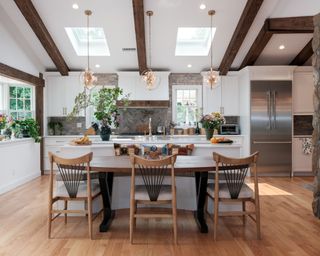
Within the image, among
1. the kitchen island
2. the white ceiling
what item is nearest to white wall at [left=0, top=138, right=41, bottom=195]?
the kitchen island

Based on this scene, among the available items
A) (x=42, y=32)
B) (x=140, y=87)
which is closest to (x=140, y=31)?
(x=140, y=87)

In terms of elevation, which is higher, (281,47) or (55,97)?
(281,47)

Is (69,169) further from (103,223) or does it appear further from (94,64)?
(94,64)

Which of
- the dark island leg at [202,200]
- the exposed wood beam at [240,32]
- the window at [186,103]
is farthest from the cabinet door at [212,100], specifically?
the dark island leg at [202,200]

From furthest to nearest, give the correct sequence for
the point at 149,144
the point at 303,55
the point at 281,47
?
the point at 303,55, the point at 281,47, the point at 149,144

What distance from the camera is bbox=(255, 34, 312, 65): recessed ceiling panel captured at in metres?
6.48

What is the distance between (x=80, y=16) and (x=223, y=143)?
11.8ft

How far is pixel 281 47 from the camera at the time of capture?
268 inches

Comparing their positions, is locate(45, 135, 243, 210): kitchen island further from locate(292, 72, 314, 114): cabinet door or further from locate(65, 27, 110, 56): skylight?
locate(292, 72, 314, 114): cabinet door

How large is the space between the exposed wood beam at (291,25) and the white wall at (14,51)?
4.95 m

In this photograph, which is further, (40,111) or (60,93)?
(60,93)

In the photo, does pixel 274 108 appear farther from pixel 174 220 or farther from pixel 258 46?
pixel 174 220

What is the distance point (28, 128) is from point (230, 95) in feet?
15.7

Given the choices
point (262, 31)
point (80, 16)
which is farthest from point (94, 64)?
point (262, 31)
